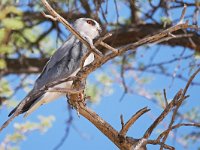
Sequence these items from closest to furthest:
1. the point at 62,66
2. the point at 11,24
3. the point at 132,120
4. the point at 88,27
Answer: the point at 132,120
the point at 11,24
the point at 62,66
the point at 88,27

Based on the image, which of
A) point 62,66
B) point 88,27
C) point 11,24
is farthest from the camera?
point 88,27

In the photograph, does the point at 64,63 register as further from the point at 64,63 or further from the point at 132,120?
the point at 132,120

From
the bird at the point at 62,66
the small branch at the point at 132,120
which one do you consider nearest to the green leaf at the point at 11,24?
the bird at the point at 62,66

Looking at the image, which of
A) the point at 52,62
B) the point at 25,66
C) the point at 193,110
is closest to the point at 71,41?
the point at 52,62

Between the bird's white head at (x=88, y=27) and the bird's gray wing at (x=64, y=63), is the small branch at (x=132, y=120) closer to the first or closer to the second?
the bird's gray wing at (x=64, y=63)

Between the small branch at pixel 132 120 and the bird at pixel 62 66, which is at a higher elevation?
the bird at pixel 62 66

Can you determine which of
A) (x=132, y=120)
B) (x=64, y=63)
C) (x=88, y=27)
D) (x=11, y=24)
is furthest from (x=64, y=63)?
(x=132, y=120)

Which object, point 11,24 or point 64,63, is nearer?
point 11,24

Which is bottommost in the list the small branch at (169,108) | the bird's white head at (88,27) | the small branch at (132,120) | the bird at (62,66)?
the small branch at (132,120)

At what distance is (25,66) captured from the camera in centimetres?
489

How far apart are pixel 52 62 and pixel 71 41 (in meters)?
0.27

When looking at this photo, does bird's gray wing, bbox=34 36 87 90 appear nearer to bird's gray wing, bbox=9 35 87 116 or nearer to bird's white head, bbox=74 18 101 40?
bird's gray wing, bbox=9 35 87 116

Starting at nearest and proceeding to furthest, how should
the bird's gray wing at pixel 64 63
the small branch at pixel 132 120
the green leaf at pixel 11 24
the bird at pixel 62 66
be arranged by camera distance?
the small branch at pixel 132 120, the green leaf at pixel 11 24, the bird at pixel 62 66, the bird's gray wing at pixel 64 63

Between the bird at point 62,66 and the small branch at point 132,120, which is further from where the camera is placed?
the bird at point 62,66
